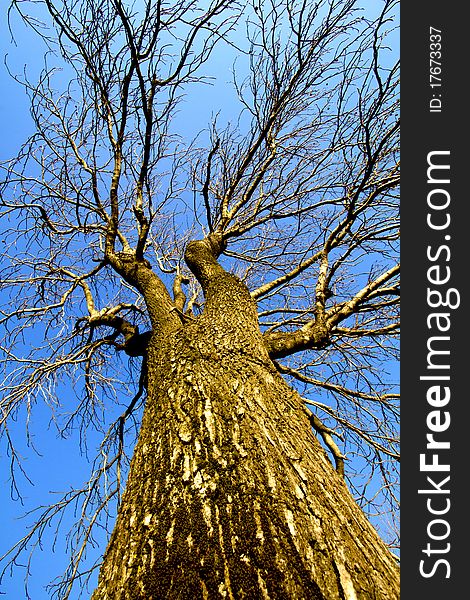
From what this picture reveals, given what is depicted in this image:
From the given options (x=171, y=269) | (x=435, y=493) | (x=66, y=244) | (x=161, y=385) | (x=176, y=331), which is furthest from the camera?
(x=171, y=269)

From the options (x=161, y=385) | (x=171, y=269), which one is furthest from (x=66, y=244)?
(x=161, y=385)

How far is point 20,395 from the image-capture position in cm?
352

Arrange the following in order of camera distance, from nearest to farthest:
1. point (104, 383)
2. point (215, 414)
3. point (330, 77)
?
1. point (215, 414)
2. point (330, 77)
3. point (104, 383)

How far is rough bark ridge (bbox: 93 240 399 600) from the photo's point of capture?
987 millimetres

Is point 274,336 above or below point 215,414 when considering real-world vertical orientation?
above

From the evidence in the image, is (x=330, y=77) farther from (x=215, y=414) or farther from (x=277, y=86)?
(x=215, y=414)

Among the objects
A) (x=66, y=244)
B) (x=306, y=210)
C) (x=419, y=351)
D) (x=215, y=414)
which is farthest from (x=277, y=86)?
(x=215, y=414)

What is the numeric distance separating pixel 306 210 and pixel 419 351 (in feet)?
9.42

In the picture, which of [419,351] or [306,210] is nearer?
[419,351]

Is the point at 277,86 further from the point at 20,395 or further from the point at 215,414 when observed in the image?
the point at 20,395

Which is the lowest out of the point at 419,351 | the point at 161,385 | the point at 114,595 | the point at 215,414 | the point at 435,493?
the point at 114,595

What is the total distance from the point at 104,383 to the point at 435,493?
335 centimetres

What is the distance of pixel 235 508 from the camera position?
1154mm

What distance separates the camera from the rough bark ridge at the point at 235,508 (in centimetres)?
99
